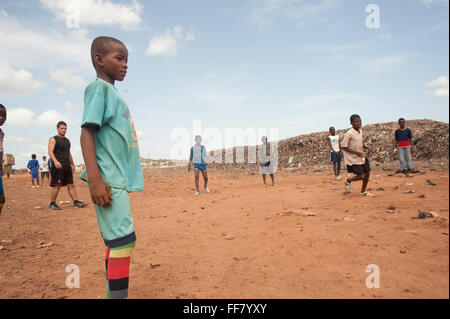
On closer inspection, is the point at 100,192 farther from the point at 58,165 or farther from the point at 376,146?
the point at 376,146

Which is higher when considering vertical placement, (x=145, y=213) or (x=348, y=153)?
(x=348, y=153)

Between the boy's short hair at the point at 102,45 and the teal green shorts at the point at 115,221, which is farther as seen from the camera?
the boy's short hair at the point at 102,45

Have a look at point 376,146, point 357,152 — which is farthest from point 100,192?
point 376,146

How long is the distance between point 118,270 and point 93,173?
1.94ft

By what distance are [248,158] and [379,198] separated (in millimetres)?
20111

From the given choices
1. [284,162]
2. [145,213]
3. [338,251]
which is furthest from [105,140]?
[284,162]

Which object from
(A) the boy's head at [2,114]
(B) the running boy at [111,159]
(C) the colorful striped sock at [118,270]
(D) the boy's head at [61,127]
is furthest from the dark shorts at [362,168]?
(D) the boy's head at [61,127]

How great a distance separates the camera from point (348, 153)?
245 inches

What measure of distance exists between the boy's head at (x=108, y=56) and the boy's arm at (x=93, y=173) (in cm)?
43

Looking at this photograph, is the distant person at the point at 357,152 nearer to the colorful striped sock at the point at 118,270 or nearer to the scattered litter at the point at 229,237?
the scattered litter at the point at 229,237

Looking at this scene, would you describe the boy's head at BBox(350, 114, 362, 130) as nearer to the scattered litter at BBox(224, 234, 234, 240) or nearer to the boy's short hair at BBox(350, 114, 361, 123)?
the boy's short hair at BBox(350, 114, 361, 123)

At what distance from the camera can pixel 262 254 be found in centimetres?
308

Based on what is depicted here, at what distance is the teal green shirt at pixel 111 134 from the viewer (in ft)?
5.44
